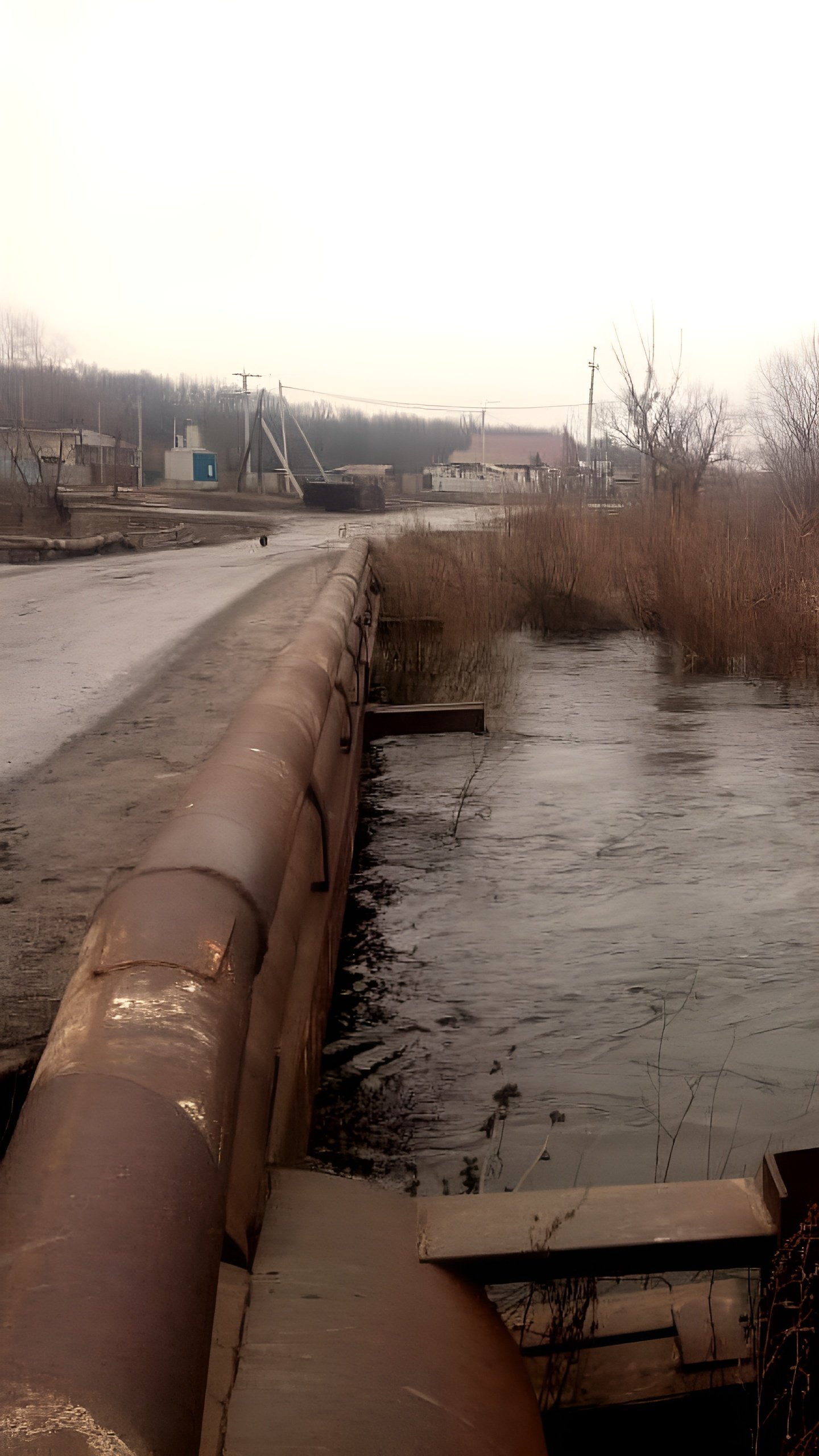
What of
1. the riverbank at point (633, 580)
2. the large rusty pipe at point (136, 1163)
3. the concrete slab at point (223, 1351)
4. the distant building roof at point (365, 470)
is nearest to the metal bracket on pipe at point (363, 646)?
the riverbank at point (633, 580)

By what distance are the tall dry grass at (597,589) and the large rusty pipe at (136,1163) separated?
903cm

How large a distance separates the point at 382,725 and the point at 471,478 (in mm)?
68840

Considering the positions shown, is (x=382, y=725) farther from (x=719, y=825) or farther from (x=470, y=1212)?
(x=470, y=1212)

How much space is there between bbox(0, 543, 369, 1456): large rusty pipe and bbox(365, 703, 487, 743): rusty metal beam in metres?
5.95

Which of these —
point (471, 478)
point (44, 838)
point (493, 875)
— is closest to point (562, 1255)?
point (44, 838)

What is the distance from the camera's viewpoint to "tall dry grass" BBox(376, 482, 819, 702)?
11.2 meters

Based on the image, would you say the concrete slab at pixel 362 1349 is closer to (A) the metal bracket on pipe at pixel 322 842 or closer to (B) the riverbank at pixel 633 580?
(A) the metal bracket on pipe at pixel 322 842

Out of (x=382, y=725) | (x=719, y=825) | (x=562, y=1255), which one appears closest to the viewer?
(x=562, y=1255)

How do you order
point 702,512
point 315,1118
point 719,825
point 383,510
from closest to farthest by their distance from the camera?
point 315,1118 → point 719,825 → point 702,512 → point 383,510

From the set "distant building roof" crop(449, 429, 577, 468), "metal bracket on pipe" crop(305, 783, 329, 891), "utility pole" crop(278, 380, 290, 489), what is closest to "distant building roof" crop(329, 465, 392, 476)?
"utility pole" crop(278, 380, 290, 489)

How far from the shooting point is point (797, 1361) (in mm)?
1936

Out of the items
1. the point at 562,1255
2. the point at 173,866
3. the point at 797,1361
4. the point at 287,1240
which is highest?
the point at 173,866

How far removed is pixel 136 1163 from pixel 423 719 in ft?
22.9

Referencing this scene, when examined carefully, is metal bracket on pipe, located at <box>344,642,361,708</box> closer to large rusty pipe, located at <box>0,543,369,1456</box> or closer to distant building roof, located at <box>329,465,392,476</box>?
large rusty pipe, located at <box>0,543,369,1456</box>
